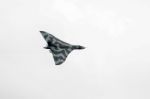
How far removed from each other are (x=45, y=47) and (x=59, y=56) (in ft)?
21.0

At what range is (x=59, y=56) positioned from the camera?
196875mm

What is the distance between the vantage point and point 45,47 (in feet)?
656
